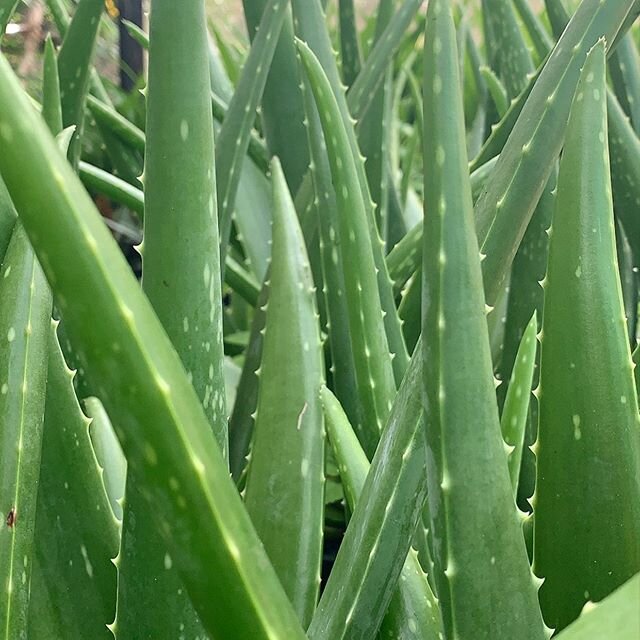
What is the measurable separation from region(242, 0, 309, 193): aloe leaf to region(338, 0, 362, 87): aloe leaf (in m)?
0.06

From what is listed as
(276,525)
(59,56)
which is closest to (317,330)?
(276,525)

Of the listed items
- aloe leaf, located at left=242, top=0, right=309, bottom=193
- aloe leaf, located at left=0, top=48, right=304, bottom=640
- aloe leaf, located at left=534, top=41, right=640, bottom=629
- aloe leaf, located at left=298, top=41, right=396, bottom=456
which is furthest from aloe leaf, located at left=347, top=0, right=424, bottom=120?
aloe leaf, located at left=0, top=48, right=304, bottom=640

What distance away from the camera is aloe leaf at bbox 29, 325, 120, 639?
9.3 inches

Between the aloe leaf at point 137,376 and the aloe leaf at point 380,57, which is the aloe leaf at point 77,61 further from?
the aloe leaf at point 137,376

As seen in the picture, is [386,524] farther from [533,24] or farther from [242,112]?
[533,24]

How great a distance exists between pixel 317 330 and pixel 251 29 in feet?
0.83

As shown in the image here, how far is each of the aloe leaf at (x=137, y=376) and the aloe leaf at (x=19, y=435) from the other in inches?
3.7

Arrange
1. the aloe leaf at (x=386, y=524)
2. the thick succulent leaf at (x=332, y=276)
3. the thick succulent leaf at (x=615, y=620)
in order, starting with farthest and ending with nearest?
1. the thick succulent leaf at (x=332, y=276)
2. the aloe leaf at (x=386, y=524)
3. the thick succulent leaf at (x=615, y=620)

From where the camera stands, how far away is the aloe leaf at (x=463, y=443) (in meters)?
0.17

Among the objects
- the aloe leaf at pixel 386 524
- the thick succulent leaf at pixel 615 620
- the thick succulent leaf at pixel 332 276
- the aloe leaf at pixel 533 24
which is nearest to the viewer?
the thick succulent leaf at pixel 615 620

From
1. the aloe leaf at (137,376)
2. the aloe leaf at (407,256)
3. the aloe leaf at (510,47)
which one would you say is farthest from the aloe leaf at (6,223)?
the aloe leaf at (510,47)

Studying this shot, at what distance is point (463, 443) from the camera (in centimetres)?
16

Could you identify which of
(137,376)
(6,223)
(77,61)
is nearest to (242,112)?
(77,61)

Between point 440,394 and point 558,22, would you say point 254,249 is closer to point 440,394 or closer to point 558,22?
point 558,22
